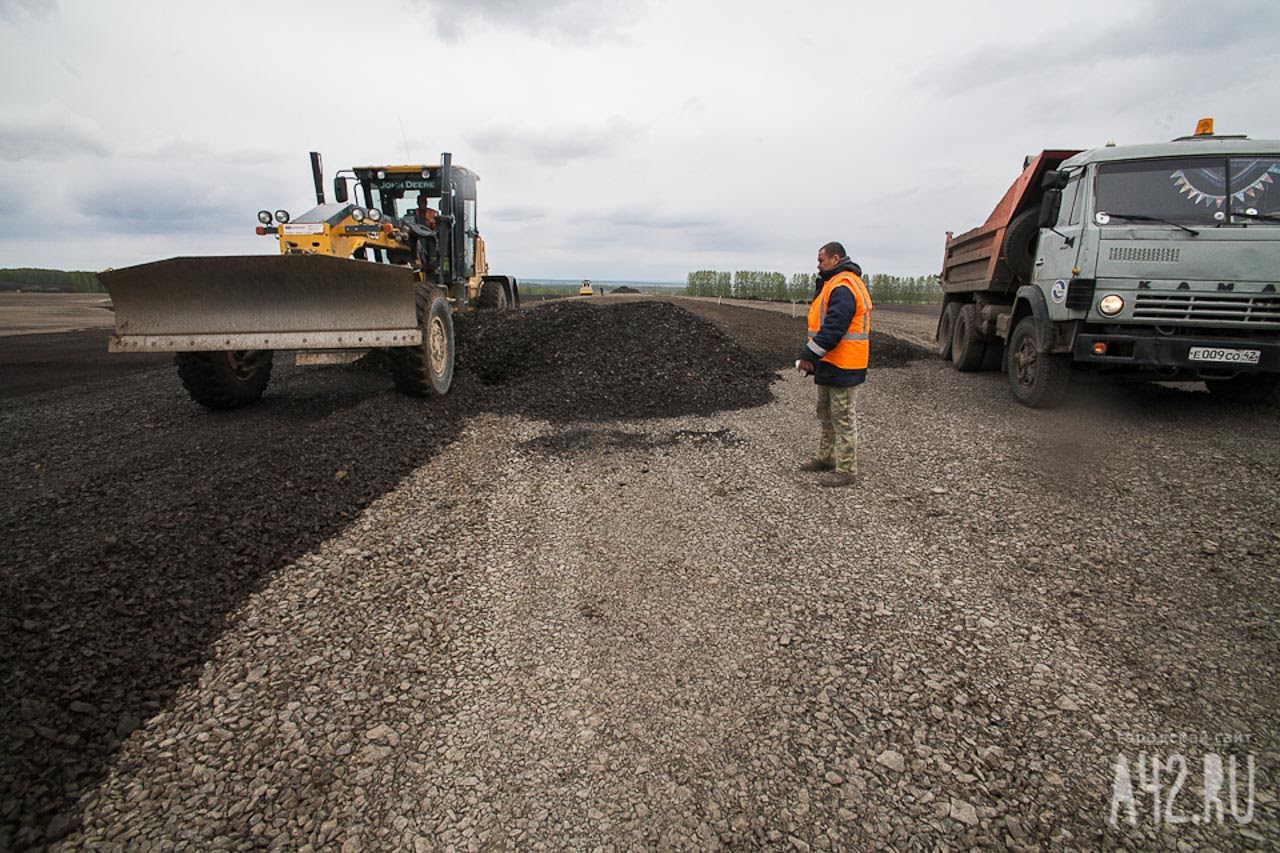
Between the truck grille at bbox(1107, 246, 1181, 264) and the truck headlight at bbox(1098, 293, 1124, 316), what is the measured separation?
336mm

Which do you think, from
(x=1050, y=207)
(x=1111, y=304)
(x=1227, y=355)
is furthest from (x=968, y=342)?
(x=1227, y=355)

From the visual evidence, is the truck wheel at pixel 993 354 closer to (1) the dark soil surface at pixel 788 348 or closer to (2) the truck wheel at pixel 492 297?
(1) the dark soil surface at pixel 788 348

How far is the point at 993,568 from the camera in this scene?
11.9 ft

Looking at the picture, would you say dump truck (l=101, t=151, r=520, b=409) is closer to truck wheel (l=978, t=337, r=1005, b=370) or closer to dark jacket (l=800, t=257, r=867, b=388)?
dark jacket (l=800, t=257, r=867, b=388)

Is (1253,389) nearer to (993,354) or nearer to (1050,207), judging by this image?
(1050,207)

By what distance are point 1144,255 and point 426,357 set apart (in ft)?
23.1

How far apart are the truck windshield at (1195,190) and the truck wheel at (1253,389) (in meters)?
1.79

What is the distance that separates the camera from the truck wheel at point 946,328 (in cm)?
1079

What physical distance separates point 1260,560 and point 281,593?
5.50m

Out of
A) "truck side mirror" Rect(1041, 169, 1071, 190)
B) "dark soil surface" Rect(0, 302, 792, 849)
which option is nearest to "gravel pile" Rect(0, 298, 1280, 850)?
"dark soil surface" Rect(0, 302, 792, 849)

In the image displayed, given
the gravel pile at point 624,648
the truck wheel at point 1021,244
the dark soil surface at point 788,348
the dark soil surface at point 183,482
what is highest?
the truck wheel at point 1021,244

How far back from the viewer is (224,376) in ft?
22.7

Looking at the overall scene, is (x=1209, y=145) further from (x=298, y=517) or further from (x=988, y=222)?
(x=298, y=517)

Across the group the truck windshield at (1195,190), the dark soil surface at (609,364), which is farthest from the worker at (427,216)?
the truck windshield at (1195,190)
